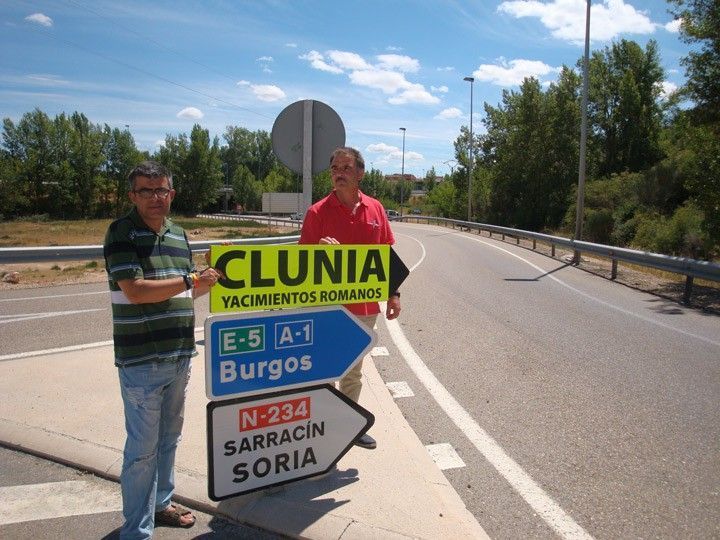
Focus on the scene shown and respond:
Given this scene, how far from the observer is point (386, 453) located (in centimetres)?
364

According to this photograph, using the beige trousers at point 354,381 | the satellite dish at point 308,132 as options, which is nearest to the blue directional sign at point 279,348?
the beige trousers at point 354,381

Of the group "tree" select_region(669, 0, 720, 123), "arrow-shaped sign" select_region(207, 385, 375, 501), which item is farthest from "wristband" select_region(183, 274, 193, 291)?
"tree" select_region(669, 0, 720, 123)

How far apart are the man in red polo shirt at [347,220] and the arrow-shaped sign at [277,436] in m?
0.46

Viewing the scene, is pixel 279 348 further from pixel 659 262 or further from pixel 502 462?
pixel 659 262

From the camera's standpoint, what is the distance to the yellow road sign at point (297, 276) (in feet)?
8.57

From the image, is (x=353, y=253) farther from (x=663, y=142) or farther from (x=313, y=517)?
(x=663, y=142)

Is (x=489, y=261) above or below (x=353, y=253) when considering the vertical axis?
below

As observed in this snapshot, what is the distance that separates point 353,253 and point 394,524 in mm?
1455

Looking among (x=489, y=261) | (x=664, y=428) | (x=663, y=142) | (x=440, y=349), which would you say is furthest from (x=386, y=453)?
(x=663, y=142)

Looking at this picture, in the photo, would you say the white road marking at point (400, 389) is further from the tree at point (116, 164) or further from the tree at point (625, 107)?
the tree at point (116, 164)

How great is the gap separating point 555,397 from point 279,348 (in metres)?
3.18

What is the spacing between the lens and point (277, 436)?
2.90 metres

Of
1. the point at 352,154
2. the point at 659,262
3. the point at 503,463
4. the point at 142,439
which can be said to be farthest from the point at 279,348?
the point at 659,262

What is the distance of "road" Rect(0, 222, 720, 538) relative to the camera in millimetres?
3180
